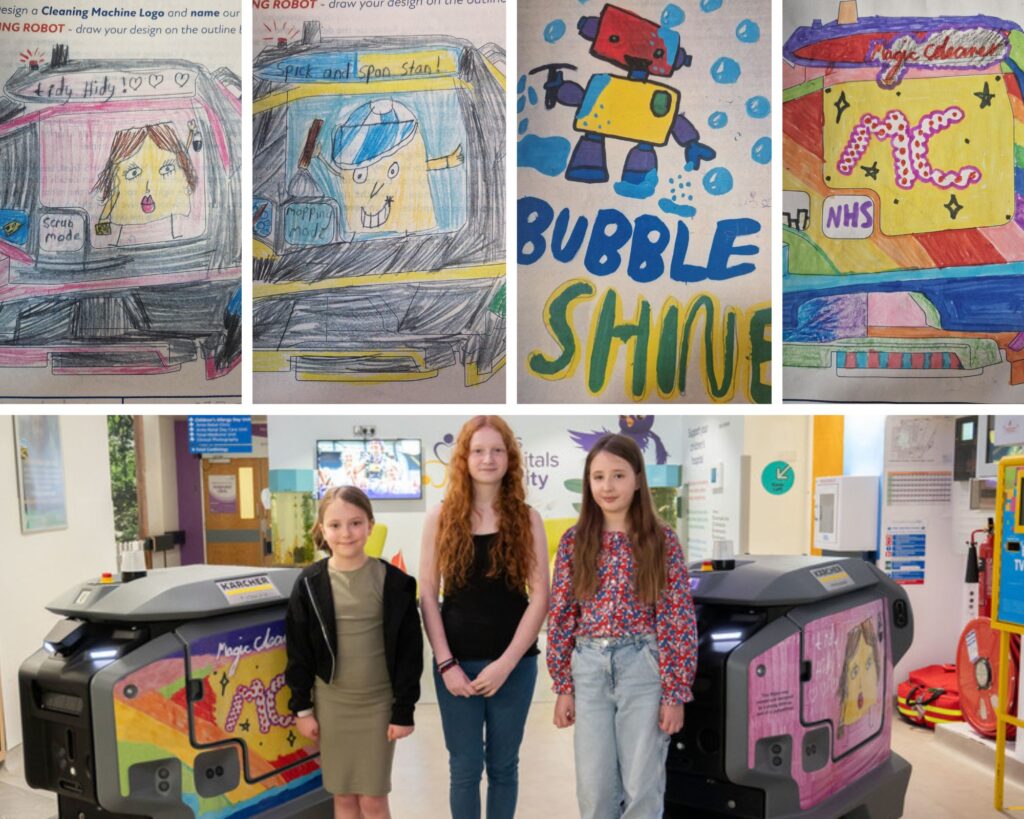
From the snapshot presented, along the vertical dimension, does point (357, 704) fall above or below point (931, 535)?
above

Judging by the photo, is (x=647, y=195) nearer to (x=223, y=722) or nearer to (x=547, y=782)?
(x=223, y=722)

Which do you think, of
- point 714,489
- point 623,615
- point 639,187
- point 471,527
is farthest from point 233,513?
point 623,615

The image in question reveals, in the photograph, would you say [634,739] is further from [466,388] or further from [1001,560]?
[1001,560]

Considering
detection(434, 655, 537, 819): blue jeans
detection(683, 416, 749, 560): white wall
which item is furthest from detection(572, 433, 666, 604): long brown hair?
detection(683, 416, 749, 560): white wall

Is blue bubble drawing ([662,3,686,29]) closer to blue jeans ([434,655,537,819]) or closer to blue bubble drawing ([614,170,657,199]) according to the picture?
blue bubble drawing ([614,170,657,199])

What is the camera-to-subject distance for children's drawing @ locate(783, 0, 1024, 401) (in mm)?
2752

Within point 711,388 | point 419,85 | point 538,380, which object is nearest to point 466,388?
point 538,380

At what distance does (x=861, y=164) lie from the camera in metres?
2.78

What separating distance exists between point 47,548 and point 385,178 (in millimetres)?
3081

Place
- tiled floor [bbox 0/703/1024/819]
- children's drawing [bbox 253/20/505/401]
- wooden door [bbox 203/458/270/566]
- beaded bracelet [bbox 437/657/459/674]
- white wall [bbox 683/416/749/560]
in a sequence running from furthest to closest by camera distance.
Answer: wooden door [bbox 203/458/270/566] → white wall [bbox 683/416/749/560] → tiled floor [bbox 0/703/1024/819] → children's drawing [bbox 253/20/505/401] → beaded bracelet [bbox 437/657/459/674]

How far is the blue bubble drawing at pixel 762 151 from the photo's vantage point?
280 cm

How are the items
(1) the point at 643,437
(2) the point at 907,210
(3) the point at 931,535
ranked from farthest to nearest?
1. (3) the point at 931,535
2. (1) the point at 643,437
3. (2) the point at 907,210

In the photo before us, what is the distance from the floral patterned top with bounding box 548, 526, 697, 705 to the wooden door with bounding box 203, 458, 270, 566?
3.43m

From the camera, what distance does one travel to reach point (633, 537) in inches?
91.4
